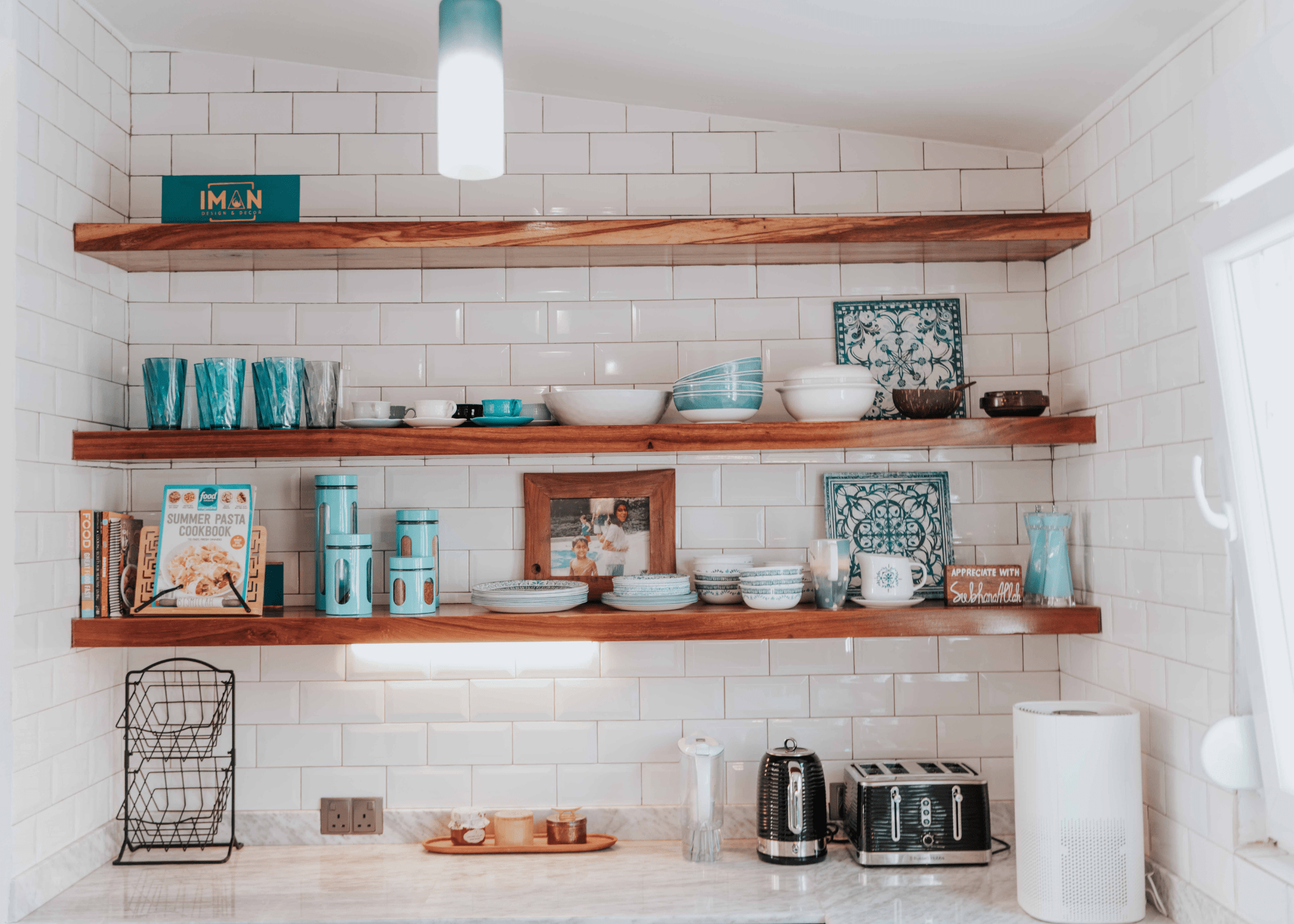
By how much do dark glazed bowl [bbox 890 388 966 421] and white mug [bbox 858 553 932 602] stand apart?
0.34m

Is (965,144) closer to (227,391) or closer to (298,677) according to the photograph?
(227,391)

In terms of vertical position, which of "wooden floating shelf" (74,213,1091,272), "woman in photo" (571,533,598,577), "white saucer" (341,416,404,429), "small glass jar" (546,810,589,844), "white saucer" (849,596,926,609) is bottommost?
"small glass jar" (546,810,589,844)

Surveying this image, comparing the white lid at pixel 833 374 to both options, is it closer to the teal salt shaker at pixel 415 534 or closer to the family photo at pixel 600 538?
the family photo at pixel 600 538

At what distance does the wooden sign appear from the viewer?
2.26 m

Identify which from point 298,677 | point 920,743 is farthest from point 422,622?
point 920,743

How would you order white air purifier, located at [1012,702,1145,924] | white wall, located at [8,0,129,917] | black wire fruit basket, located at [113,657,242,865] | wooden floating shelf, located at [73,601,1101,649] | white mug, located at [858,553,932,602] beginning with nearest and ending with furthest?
white air purifier, located at [1012,702,1145,924] → white wall, located at [8,0,129,917] → wooden floating shelf, located at [73,601,1101,649] → white mug, located at [858,553,932,602] → black wire fruit basket, located at [113,657,242,865]

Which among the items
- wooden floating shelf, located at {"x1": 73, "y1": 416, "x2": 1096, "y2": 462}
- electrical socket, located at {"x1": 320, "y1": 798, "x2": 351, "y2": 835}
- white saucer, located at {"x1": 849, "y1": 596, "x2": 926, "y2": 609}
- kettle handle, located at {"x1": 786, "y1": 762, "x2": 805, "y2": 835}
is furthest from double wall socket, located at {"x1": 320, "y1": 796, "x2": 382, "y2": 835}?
white saucer, located at {"x1": 849, "y1": 596, "x2": 926, "y2": 609}

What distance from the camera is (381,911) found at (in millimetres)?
1986

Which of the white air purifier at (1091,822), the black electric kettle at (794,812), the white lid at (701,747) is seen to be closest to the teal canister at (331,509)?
the white lid at (701,747)

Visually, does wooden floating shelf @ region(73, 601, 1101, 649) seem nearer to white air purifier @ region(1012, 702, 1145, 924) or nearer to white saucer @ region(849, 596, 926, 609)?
white saucer @ region(849, 596, 926, 609)

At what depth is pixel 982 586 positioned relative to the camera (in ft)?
7.41

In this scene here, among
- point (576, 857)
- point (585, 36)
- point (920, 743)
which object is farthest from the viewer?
point (920, 743)

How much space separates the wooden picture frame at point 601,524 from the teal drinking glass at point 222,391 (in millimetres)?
699

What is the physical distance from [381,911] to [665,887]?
589mm
